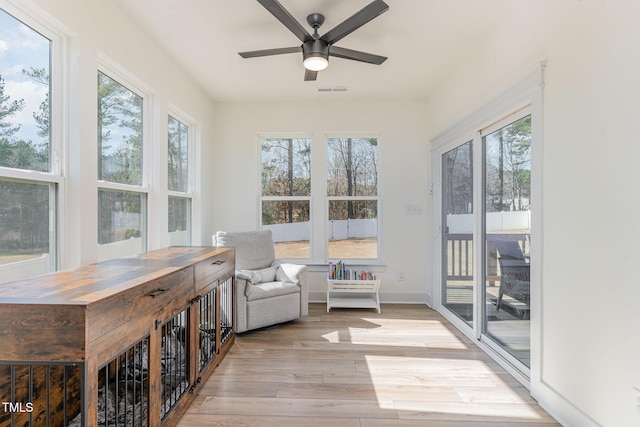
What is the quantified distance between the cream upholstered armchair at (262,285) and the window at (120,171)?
100 centimetres

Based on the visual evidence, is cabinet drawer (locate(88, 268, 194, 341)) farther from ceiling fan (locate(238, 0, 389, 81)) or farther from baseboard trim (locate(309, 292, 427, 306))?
baseboard trim (locate(309, 292, 427, 306))

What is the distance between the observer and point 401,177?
4289 millimetres

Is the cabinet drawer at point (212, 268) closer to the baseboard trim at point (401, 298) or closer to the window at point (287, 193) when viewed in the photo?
the window at point (287, 193)

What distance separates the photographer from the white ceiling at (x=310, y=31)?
2301 mm

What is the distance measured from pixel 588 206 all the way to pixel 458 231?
1.81m

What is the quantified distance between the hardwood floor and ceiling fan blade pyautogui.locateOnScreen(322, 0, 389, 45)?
2.44 metres

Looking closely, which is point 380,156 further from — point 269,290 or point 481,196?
point 269,290

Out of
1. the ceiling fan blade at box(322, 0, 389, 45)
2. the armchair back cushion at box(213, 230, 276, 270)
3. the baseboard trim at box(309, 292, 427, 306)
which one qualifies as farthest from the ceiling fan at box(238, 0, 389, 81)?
the baseboard trim at box(309, 292, 427, 306)

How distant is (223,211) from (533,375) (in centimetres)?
375

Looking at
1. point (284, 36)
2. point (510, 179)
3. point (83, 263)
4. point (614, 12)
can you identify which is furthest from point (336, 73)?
point (83, 263)

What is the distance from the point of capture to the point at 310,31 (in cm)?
259

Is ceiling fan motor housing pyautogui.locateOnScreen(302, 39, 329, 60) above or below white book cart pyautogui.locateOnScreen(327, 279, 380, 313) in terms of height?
above

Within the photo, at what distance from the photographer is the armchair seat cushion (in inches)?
124

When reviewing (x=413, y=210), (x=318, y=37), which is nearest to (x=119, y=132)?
(x=318, y=37)
